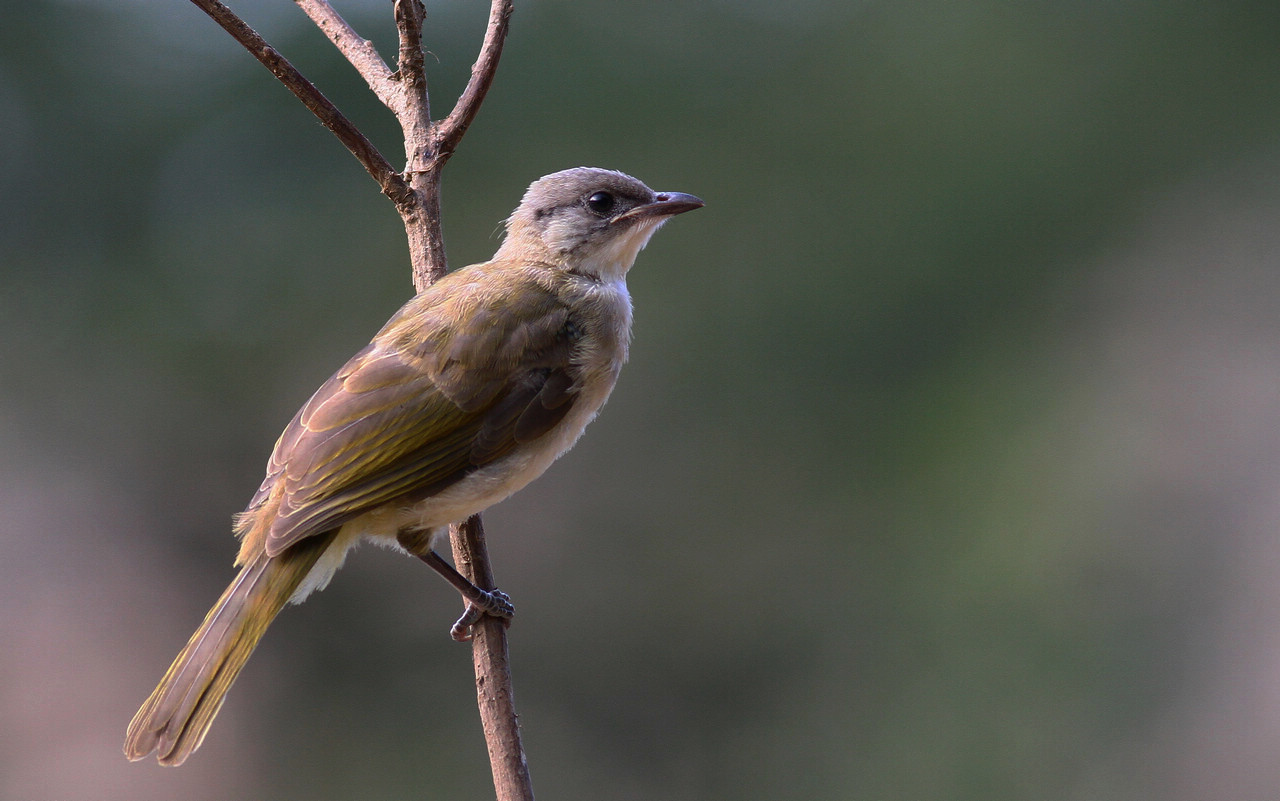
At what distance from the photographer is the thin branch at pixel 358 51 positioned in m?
3.30

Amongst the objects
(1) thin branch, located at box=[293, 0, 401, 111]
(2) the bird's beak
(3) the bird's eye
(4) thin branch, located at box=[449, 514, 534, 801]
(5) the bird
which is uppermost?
(1) thin branch, located at box=[293, 0, 401, 111]

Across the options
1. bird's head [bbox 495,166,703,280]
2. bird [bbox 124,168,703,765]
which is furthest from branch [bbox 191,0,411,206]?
bird's head [bbox 495,166,703,280]

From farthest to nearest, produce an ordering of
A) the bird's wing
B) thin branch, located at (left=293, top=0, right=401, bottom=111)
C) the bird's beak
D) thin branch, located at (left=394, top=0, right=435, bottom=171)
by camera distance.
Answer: the bird's beak
thin branch, located at (left=293, top=0, right=401, bottom=111)
thin branch, located at (left=394, top=0, right=435, bottom=171)
the bird's wing

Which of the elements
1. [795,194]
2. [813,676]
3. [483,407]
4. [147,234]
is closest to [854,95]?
[795,194]

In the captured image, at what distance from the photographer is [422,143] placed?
3.25 metres

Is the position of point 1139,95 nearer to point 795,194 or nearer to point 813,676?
point 795,194

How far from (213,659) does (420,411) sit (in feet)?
2.70

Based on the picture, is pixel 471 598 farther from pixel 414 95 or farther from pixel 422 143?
pixel 414 95

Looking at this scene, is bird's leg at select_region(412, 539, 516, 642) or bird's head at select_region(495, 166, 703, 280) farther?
bird's head at select_region(495, 166, 703, 280)

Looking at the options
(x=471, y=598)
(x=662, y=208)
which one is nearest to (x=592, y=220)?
(x=662, y=208)

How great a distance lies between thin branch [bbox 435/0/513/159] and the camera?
3219mm

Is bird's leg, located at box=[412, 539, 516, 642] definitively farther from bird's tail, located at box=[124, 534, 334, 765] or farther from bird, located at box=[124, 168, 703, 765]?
bird's tail, located at box=[124, 534, 334, 765]

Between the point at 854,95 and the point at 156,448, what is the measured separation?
5041mm

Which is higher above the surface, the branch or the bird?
the branch
